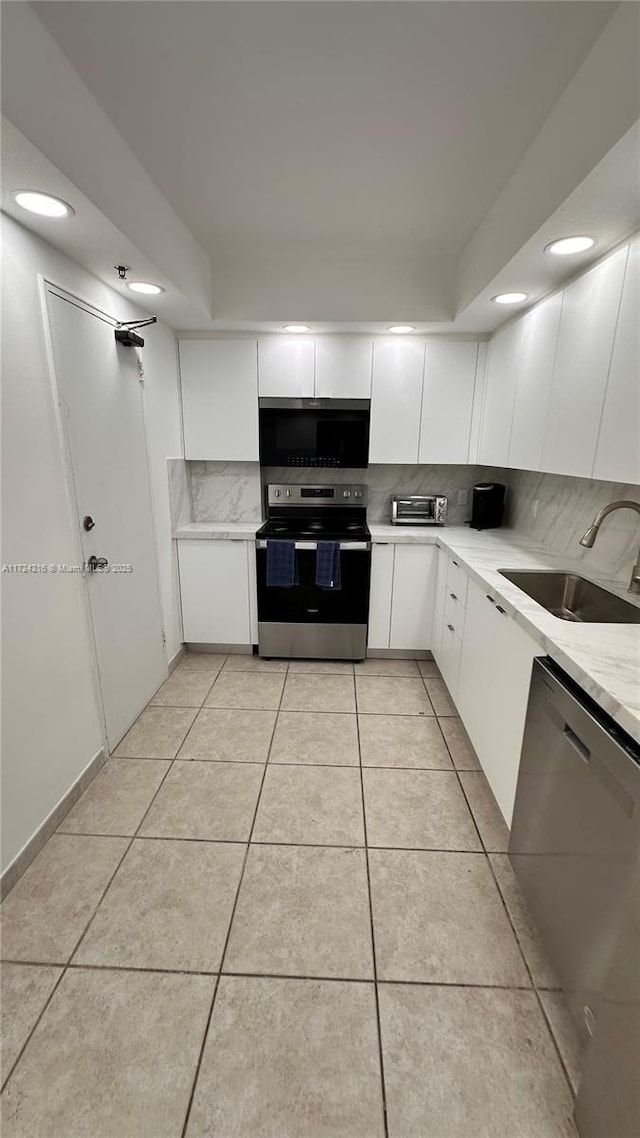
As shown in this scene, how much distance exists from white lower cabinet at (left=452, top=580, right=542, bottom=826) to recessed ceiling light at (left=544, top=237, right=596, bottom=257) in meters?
1.33

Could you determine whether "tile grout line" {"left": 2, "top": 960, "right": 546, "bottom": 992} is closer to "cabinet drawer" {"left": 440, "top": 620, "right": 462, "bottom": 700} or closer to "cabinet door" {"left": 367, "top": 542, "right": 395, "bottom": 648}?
"cabinet drawer" {"left": 440, "top": 620, "right": 462, "bottom": 700}

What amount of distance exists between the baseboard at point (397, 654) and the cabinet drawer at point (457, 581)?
70 cm

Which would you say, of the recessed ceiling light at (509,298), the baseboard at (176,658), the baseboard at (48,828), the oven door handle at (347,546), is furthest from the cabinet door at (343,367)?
the baseboard at (48,828)

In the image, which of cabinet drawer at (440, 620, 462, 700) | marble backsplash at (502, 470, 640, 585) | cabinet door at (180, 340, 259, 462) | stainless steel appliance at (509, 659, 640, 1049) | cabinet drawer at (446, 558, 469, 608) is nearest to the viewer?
stainless steel appliance at (509, 659, 640, 1049)

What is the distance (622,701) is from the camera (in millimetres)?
978

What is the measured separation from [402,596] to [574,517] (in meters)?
1.11

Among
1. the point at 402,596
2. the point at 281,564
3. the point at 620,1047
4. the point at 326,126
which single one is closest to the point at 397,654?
the point at 402,596

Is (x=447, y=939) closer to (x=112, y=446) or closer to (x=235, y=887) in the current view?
(x=235, y=887)

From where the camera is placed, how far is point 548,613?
1.50 metres

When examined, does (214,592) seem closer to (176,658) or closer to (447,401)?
(176,658)

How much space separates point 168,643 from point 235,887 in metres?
1.69

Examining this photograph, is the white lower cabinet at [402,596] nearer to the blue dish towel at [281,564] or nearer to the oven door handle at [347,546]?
the oven door handle at [347,546]

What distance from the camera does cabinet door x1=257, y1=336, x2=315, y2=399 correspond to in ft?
9.51

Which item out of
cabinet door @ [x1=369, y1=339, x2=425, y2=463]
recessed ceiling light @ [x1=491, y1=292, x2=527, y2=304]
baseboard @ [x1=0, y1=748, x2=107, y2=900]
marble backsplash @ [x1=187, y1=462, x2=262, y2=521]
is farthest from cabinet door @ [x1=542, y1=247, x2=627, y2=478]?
baseboard @ [x1=0, y1=748, x2=107, y2=900]
